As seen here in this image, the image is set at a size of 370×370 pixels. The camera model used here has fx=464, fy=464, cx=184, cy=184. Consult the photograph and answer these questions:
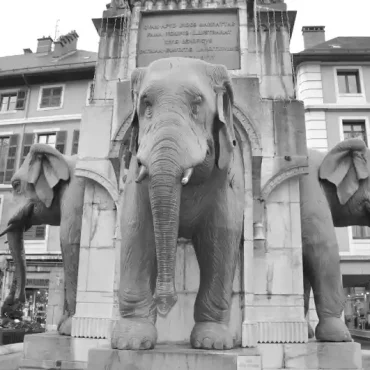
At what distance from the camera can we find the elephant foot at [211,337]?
3418 mm

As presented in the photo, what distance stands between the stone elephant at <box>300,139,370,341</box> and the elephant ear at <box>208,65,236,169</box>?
85.9 inches

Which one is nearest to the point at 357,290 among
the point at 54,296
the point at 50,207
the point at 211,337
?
the point at 54,296

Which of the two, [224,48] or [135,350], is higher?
[224,48]

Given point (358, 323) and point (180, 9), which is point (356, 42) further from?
point (180, 9)

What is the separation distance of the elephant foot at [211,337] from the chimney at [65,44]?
107ft

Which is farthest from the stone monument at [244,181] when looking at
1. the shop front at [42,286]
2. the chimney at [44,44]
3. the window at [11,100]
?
the chimney at [44,44]

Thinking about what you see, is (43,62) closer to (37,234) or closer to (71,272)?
(37,234)

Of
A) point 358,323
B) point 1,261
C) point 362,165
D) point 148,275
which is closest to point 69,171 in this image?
point 148,275

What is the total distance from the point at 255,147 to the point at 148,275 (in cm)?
189

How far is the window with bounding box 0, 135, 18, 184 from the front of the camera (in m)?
28.7

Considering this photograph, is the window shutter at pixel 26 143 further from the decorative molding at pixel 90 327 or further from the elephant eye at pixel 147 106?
the elephant eye at pixel 147 106

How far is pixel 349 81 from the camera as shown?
25.2 meters

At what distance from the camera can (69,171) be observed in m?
5.97

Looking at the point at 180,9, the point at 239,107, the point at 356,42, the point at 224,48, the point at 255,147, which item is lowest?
the point at 255,147
